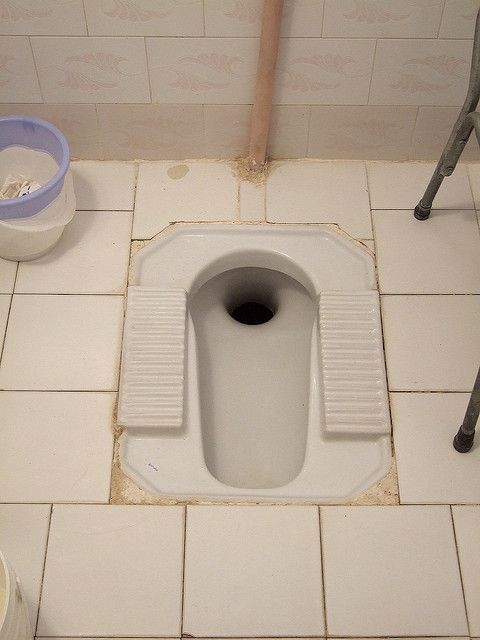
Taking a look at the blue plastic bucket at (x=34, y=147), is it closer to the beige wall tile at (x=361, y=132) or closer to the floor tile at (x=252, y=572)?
the beige wall tile at (x=361, y=132)

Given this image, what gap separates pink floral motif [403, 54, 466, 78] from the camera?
1.76 meters

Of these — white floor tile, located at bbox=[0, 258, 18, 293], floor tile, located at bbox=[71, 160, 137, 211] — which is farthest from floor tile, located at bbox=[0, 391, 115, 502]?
floor tile, located at bbox=[71, 160, 137, 211]

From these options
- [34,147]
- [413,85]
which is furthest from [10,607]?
[413,85]

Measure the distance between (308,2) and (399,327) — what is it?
0.75 metres

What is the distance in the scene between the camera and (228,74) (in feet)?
5.92

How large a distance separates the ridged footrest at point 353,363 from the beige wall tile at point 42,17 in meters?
0.84

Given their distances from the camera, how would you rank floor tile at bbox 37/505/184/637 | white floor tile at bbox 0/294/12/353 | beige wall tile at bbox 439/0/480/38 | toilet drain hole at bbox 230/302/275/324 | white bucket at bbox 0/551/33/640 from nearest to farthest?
white bucket at bbox 0/551/33/640 < floor tile at bbox 37/505/184/637 < beige wall tile at bbox 439/0/480/38 < white floor tile at bbox 0/294/12/353 < toilet drain hole at bbox 230/302/275/324

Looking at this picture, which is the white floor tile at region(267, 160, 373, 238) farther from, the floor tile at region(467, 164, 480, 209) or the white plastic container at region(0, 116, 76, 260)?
the white plastic container at region(0, 116, 76, 260)

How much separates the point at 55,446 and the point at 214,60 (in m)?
0.95

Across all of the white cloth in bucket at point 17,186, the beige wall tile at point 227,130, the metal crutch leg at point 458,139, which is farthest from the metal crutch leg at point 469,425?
the white cloth in bucket at point 17,186

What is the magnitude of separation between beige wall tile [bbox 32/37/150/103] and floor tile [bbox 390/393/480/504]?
970mm

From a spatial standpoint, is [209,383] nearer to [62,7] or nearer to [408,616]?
[408,616]

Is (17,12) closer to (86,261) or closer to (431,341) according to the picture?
(86,261)

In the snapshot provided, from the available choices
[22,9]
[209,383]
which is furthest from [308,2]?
[209,383]
